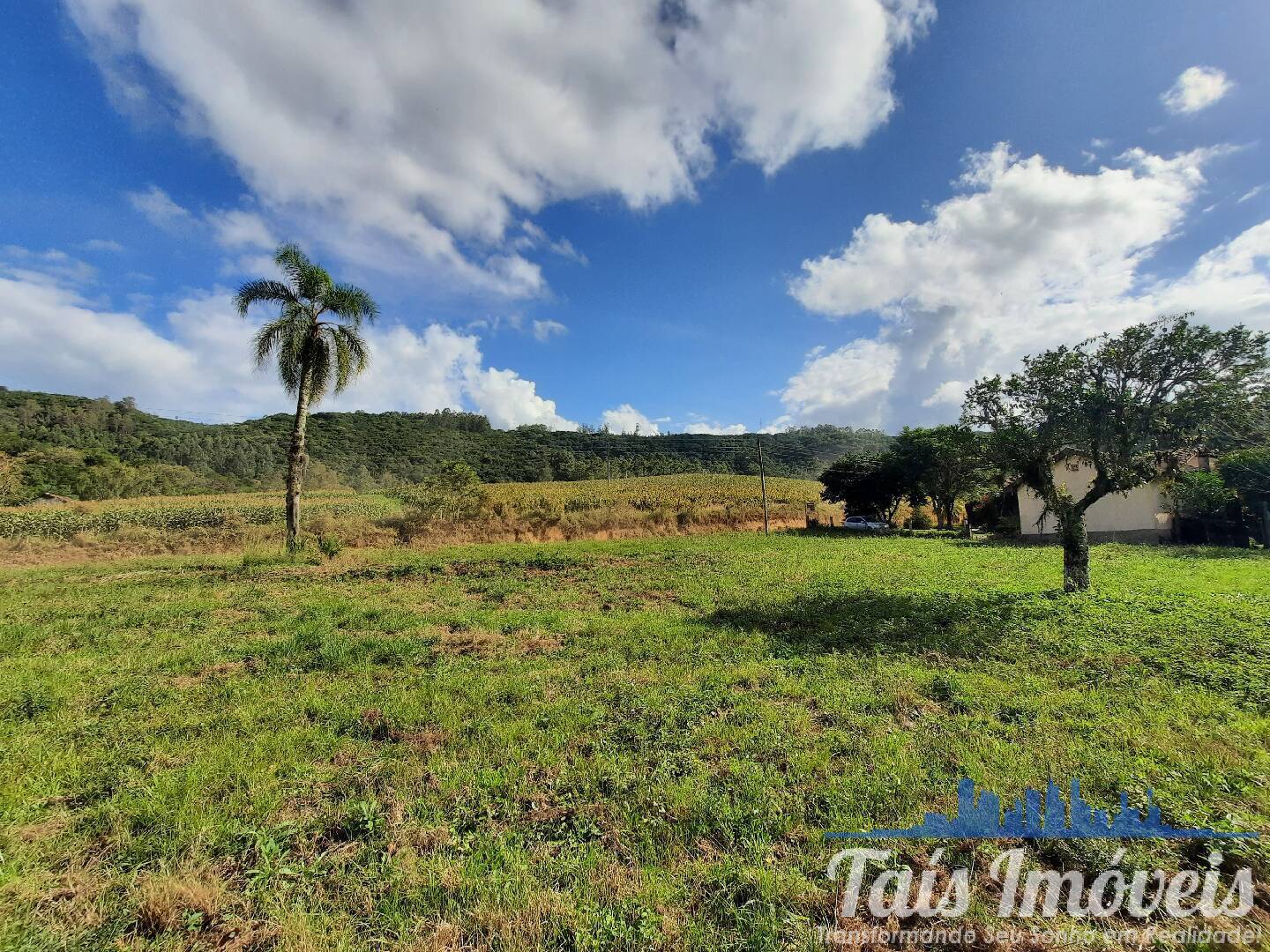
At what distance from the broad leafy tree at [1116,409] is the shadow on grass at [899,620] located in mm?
2751

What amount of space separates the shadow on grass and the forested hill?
3855 cm

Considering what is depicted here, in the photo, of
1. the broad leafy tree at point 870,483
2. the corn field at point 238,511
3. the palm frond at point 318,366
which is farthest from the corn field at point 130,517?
the broad leafy tree at point 870,483

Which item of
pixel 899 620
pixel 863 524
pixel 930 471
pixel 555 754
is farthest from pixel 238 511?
pixel 930 471

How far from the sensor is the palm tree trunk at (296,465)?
17172 millimetres

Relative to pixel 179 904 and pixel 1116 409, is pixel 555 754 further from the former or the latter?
pixel 1116 409

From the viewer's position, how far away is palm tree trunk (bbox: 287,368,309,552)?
Answer: 56.3ft

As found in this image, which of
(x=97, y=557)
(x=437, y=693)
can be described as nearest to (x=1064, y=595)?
(x=437, y=693)

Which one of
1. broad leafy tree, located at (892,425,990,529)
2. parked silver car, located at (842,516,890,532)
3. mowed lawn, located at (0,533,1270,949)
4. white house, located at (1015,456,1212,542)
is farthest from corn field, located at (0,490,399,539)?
white house, located at (1015,456,1212,542)

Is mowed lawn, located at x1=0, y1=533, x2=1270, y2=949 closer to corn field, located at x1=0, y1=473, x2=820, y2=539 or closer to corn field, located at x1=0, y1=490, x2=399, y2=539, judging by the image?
corn field, located at x1=0, y1=473, x2=820, y2=539

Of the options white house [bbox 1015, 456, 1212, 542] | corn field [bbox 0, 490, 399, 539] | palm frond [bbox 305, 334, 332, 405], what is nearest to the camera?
palm frond [bbox 305, 334, 332, 405]

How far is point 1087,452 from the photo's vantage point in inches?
416

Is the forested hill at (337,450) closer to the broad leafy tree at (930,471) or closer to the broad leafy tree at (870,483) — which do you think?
the broad leafy tree at (870,483)

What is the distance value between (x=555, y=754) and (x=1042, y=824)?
12.4ft

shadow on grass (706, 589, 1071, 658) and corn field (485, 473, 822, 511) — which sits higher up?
corn field (485, 473, 822, 511)
